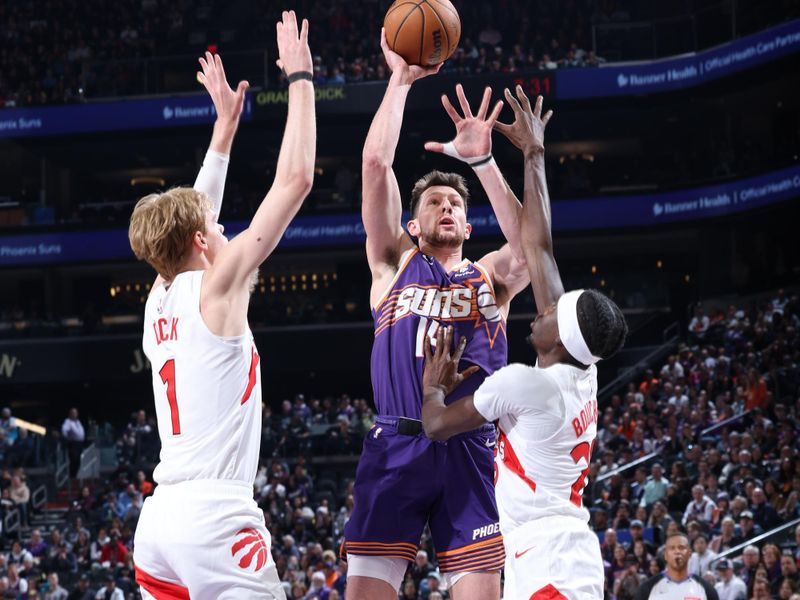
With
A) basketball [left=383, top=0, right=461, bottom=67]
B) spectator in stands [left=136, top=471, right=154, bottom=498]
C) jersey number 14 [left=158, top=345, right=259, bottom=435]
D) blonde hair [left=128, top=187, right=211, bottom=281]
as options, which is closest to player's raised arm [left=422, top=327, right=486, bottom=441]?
jersey number 14 [left=158, top=345, right=259, bottom=435]

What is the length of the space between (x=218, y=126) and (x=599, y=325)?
198cm

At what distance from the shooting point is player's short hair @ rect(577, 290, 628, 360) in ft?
14.3

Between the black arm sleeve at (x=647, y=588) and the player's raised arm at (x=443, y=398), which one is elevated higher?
the player's raised arm at (x=443, y=398)

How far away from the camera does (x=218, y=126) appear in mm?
5137

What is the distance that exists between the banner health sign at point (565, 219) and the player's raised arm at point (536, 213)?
22.9m

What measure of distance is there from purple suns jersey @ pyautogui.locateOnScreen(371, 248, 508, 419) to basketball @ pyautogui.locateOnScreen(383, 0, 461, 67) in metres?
1.01

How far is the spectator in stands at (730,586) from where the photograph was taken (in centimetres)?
1237

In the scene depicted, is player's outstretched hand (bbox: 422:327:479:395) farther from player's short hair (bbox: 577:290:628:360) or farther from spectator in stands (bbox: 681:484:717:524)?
spectator in stands (bbox: 681:484:717:524)

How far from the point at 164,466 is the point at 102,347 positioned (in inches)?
1052

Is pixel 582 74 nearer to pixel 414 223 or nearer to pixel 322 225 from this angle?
pixel 322 225

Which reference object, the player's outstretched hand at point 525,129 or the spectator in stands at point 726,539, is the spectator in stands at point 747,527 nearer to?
the spectator in stands at point 726,539

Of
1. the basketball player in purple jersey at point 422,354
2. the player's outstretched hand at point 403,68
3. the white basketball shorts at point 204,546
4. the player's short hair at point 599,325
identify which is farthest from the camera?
the player's outstretched hand at point 403,68

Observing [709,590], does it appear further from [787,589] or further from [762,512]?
[762,512]

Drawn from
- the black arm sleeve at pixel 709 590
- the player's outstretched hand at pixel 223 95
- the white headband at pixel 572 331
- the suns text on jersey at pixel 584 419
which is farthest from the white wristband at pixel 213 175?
the black arm sleeve at pixel 709 590
